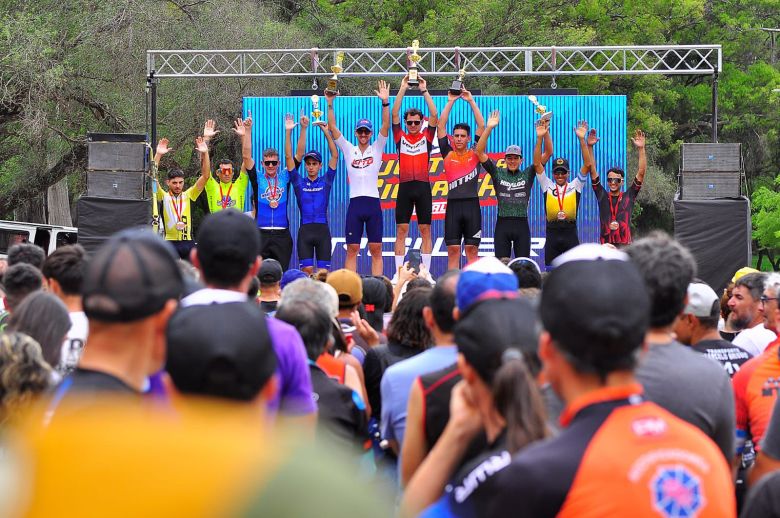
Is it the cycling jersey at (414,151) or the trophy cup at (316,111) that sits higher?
the trophy cup at (316,111)

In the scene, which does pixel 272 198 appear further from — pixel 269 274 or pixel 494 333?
pixel 494 333

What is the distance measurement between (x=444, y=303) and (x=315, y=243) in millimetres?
9775

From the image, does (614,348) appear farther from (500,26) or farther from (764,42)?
(764,42)

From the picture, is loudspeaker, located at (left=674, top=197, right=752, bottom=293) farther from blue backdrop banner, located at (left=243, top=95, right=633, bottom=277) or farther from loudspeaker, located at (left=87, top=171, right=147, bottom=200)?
loudspeaker, located at (left=87, top=171, right=147, bottom=200)

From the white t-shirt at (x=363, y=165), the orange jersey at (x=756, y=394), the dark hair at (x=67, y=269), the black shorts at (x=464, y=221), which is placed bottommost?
the orange jersey at (x=756, y=394)

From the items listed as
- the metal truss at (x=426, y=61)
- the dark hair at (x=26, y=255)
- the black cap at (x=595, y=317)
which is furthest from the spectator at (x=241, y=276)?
the metal truss at (x=426, y=61)

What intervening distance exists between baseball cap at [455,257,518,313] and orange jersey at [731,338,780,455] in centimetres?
137

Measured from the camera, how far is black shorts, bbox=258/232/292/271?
12766 mm

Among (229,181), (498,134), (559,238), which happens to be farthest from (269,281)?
(498,134)

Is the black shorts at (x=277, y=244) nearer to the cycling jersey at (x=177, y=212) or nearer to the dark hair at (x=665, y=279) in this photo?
the cycling jersey at (x=177, y=212)

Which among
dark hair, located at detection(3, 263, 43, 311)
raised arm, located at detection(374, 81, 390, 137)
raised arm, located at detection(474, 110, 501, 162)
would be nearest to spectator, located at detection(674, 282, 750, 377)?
dark hair, located at detection(3, 263, 43, 311)

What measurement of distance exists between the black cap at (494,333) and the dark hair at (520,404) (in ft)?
0.39

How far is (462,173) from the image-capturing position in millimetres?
12594

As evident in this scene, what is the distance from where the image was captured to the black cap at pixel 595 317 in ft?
6.56
